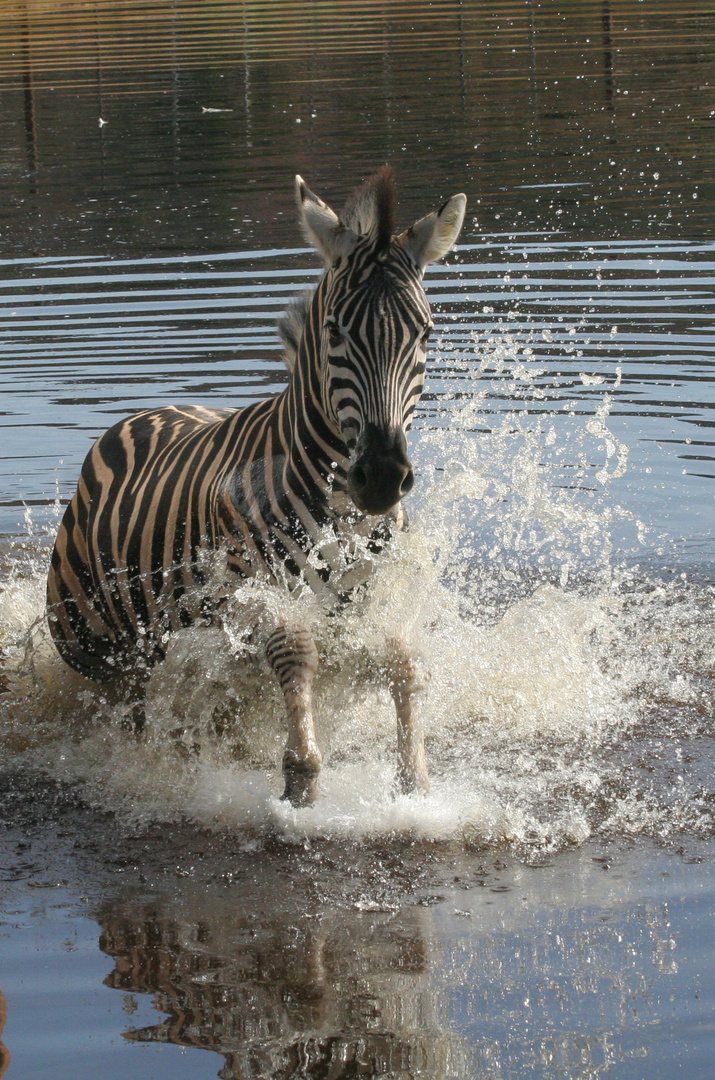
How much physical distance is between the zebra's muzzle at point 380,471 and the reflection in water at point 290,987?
1.38 metres

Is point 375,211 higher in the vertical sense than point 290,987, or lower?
higher

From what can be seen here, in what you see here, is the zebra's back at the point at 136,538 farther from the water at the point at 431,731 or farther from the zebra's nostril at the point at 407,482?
the zebra's nostril at the point at 407,482

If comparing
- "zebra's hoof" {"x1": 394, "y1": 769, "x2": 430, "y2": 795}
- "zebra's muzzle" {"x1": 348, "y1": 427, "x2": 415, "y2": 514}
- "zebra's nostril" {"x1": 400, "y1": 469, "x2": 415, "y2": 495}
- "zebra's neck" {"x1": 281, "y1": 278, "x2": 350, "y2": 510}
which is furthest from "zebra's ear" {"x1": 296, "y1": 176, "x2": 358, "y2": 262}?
"zebra's hoof" {"x1": 394, "y1": 769, "x2": 430, "y2": 795}

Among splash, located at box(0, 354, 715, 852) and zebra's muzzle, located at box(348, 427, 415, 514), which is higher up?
zebra's muzzle, located at box(348, 427, 415, 514)

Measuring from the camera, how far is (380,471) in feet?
13.9

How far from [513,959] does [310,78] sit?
24.3 metres

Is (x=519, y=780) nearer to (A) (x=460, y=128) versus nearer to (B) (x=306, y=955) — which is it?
(B) (x=306, y=955)

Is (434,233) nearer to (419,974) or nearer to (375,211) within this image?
(375,211)

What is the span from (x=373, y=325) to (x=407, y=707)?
4.94 feet

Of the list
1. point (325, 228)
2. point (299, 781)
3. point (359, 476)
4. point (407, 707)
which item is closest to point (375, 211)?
point (325, 228)

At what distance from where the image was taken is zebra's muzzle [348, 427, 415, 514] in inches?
167

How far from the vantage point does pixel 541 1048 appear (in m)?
3.67

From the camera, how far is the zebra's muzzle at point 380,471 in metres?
4.25

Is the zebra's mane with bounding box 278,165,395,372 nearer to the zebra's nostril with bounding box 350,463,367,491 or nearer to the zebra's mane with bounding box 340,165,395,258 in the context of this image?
the zebra's mane with bounding box 340,165,395,258
